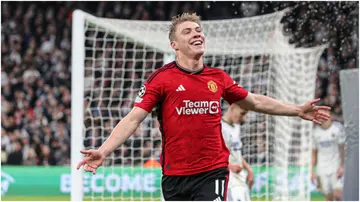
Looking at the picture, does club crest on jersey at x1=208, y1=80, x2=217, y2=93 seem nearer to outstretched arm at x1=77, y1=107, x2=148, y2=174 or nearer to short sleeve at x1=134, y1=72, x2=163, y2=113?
short sleeve at x1=134, y1=72, x2=163, y2=113

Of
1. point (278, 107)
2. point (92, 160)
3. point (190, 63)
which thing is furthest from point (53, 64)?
point (92, 160)

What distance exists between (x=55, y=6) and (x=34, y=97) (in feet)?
16.6

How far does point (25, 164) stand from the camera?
16281 mm

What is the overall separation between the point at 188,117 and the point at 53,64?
54.5 ft

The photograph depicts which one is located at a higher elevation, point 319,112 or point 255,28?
point 255,28

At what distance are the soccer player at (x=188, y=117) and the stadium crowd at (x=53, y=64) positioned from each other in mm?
6057

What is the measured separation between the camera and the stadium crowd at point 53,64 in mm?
12297

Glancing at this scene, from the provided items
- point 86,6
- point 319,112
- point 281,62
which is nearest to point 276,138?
point 281,62

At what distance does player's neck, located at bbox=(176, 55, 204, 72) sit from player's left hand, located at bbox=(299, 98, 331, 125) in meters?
0.83

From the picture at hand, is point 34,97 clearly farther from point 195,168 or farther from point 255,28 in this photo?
point 195,168

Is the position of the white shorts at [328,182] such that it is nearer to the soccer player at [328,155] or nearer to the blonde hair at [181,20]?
the soccer player at [328,155]

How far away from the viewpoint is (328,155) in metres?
11.1

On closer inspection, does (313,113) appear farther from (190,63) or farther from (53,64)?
(53,64)

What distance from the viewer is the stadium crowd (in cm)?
1230
